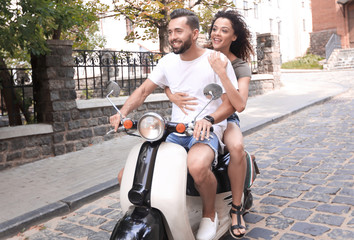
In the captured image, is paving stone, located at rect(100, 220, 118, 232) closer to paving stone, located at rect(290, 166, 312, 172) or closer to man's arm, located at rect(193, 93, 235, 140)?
man's arm, located at rect(193, 93, 235, 140)

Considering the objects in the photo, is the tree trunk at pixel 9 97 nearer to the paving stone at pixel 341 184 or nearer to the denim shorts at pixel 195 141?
the denim shorts at pixel 195 141

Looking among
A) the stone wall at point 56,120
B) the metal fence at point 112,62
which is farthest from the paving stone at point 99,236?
the metal fence at point 112,62

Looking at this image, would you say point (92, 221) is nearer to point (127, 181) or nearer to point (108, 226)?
point (108, 226)

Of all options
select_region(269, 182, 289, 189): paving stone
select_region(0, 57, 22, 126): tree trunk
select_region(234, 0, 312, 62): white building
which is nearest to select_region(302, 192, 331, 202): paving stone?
select_region(269, 182, 289, 189): paving stone

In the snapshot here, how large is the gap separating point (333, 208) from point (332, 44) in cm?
3008

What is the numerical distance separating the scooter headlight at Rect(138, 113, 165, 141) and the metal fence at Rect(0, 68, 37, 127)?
494 cm

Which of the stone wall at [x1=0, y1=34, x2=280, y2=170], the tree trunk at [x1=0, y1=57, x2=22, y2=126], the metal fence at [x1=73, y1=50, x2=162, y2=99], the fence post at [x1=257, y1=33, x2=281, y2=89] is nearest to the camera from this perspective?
the stone wall at [x1=0, y1=34, x2=280, y2=170]

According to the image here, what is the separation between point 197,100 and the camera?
2.94 m

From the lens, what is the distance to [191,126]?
2.46 metres

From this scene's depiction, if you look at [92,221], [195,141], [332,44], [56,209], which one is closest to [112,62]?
[56,209]

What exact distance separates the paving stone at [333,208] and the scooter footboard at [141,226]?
200 centimetres

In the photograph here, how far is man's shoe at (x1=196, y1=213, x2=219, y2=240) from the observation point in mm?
2746

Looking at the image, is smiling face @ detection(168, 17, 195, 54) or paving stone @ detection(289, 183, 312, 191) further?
paving stone @ detection(289, 183, 312, 191)

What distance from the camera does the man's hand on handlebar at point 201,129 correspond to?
8.13 feet
